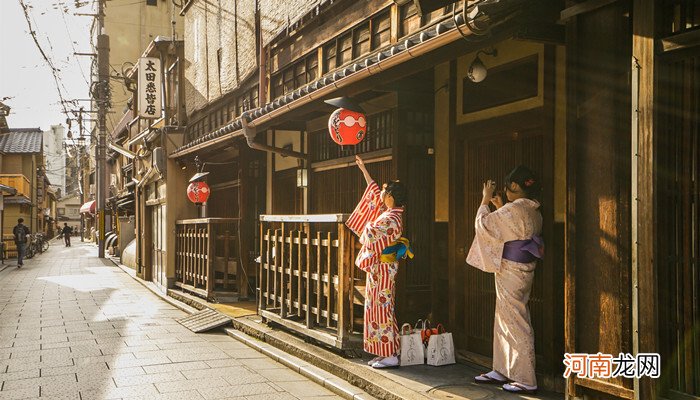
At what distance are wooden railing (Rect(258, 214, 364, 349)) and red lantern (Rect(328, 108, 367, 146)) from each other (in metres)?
1.26

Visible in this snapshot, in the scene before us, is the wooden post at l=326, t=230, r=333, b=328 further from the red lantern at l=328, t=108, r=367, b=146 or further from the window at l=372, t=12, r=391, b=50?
the window at l=372, t=12, r=391, b=50

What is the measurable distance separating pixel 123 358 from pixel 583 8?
8.43 m

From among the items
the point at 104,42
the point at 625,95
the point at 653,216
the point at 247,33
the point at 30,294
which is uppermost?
the point at 104,42

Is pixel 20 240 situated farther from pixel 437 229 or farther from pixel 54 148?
pixel 54 148

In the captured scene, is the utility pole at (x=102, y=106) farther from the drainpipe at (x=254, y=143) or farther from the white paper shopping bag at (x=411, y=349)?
the white paper shopping bag at (x=411, y=349)

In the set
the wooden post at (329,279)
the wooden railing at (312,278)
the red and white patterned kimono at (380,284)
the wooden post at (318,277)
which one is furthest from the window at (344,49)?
the red and white patterned kimono at (380,284)

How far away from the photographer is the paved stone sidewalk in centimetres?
806

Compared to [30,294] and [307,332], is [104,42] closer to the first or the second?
[30,294]

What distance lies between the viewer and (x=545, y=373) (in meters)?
7.26

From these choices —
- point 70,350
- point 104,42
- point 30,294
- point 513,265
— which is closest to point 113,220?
point 104,42

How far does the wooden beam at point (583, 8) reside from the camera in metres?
5.69

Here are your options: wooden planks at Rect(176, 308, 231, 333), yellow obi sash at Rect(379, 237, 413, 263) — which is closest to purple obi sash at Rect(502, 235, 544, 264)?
yellow obi sash at Rect(379, 237, 413, 263)

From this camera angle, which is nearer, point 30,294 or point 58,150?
point 30,294

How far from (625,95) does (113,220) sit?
204 ft
